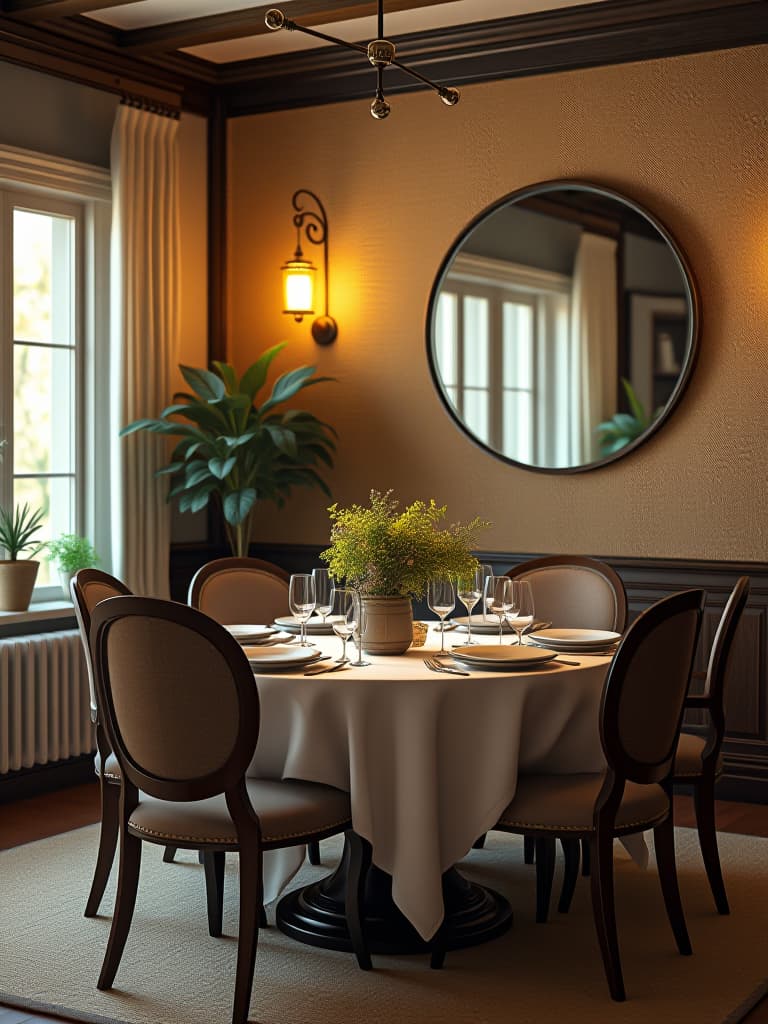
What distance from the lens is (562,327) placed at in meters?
5.45

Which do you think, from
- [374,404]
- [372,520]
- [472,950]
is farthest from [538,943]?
[374,404]

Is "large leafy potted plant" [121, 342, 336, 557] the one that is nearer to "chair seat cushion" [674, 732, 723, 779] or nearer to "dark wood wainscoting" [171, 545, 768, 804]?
"dark wood wainscoting" [171, 545, 768, 804]

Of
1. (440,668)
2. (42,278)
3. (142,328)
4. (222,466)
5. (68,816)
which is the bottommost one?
(68,816)

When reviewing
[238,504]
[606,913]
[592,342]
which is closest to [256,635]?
[606,913]

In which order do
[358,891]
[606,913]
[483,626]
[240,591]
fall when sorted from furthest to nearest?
[240,591]
[483,626]
[358,891]
[606,913]

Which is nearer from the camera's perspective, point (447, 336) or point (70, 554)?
point (70, 554)

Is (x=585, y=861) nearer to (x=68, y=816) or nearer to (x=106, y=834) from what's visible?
(x=106, y=834)

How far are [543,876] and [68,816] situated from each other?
2002mm

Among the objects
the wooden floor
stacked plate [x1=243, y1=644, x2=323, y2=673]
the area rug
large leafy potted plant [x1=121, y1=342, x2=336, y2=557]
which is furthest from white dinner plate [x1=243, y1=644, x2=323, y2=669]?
large leafy potted plant [x1=121, y1=342, x2=336, y2=557]

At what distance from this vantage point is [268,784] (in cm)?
334

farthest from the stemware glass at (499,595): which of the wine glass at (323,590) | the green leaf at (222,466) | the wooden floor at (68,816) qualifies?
the green leaf at (222,466)

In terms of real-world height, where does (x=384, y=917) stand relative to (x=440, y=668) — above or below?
below

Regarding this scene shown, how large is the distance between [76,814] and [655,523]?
8.16ft

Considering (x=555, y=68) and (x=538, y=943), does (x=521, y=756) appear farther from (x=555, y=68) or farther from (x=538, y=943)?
(x=555, y=68)
